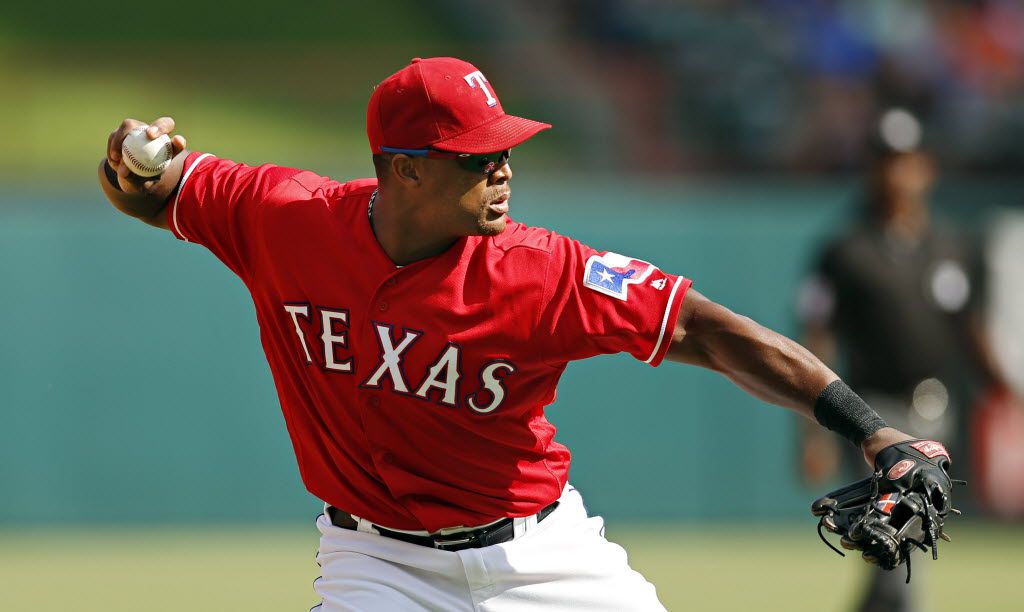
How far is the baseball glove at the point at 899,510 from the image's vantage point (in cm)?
369

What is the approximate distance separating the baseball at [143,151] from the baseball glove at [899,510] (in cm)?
237

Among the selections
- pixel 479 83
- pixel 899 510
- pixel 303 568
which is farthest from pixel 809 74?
pixel 899 510

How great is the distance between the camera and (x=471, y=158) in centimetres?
413

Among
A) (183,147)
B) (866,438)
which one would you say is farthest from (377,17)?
(866,438)

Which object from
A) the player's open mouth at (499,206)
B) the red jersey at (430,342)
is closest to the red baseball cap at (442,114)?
the player's open mouth at (499,206)

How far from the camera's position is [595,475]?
1022 cm

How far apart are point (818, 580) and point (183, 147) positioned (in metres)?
5.49

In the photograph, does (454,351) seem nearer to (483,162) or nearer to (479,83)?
(483,162)

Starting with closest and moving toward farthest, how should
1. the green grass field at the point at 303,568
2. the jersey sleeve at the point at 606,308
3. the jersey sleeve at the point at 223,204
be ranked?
the jersey sleeve at the point at 606,308
the jersey sleeve at the point at 223,204
the green grass field at the point at 303,568

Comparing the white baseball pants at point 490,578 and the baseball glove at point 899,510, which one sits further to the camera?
the white baseball pants at point 490,578

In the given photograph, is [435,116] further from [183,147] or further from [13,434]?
[13,434]

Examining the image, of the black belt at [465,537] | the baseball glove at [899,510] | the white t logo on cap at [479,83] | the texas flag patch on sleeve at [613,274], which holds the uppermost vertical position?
the white t logo on cap at [479,83]

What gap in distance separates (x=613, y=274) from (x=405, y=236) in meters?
0.65

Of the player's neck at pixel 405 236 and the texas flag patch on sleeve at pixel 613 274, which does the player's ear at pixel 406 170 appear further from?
the texas flag patch on sleeve at pixel 613 274
